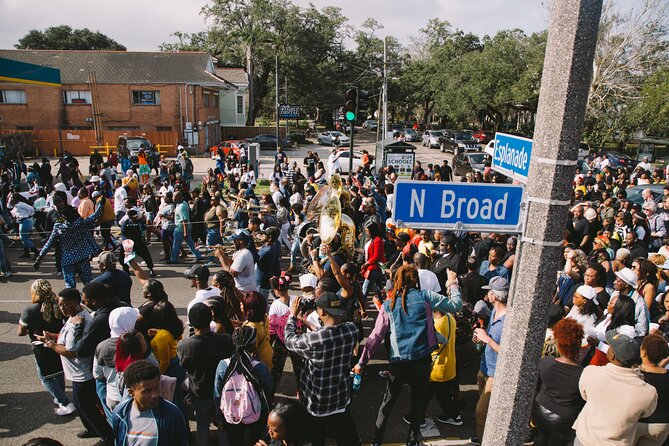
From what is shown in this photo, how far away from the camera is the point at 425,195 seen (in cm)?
253

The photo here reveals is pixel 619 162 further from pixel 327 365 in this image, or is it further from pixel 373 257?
pixel 327 365

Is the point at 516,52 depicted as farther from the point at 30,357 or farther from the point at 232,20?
the point at 30,357

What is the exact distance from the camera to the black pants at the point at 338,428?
13.3 feet

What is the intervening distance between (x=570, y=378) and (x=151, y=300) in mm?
3950

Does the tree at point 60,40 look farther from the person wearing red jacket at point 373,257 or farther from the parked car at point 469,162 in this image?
the person wearing red jacket at point 373,257

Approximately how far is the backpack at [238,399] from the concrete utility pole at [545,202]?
1.95 metres

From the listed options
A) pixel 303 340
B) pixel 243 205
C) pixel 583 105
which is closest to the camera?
pixel 583 105

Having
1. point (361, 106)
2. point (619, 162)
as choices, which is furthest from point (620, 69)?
point (361, 106)

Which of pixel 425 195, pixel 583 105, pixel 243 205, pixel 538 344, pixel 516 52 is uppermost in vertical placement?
pixel 516 52

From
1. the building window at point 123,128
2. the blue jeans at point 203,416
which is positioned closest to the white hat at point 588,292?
the blue jeans at point 203,416

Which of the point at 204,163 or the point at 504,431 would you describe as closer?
the point at 504,431

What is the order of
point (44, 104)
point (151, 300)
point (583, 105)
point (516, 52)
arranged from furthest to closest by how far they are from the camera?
point (516, 52) → point (44, 104) → point (151, 300) → point (583, 105)

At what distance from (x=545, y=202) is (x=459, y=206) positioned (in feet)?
1.37

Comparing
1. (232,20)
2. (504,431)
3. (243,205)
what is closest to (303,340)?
(504,431)
